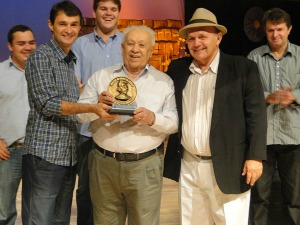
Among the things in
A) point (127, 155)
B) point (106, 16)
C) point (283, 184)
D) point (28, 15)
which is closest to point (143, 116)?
point (127, 155)

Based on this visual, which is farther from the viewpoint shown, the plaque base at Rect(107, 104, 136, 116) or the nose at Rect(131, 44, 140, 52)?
Answer: the nose at Rect(131, 44, 140, 52)

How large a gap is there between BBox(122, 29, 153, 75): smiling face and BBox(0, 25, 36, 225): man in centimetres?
87

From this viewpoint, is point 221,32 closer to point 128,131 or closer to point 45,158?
point 128,131

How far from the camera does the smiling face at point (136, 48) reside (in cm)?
231

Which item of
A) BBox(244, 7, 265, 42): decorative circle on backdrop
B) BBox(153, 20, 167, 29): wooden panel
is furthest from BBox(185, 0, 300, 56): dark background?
BBox(153, 20, 167, 29): wooden panel

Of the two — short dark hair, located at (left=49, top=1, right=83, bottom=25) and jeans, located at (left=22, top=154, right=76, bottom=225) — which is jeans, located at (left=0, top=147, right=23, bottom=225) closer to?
jeans, located at (left=22, top=154, right=76, bottom=225)

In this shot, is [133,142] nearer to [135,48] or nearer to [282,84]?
[135,48]

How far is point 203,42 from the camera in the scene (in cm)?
242

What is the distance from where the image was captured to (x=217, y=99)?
2.39 metres

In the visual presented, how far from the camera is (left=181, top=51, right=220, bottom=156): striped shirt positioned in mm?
2439

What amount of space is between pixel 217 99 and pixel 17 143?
1337 mm

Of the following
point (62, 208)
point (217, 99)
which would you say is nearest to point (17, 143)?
point (62, 208)

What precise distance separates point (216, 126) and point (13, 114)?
131cm

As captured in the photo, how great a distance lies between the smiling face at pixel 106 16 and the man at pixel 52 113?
427 millimetres
